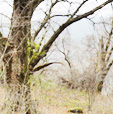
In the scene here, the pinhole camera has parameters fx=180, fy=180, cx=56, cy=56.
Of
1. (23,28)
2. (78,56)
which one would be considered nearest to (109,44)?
(78,56)

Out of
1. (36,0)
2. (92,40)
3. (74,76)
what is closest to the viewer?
(36,0)

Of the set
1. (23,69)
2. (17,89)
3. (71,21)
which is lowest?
(17,89)

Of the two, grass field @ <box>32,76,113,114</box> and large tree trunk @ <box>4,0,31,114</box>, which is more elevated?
large tree trunk @ <box>4,0,31,114</box>

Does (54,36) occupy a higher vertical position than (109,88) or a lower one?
higher

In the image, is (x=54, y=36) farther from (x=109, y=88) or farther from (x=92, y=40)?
(x=92, y=40)

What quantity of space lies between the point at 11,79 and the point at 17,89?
49 cm

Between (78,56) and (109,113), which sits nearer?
(109,113)

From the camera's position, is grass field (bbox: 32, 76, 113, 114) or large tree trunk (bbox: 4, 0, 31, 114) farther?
grass field (bbox: 32, 76, 113, 114)

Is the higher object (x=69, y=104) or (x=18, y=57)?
(x=18, y=57)

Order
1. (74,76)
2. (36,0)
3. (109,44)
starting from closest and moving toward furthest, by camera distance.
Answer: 1. (36,0)
2. (109,44)
3. (74,76)

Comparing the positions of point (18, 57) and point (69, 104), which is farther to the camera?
point (69, 104)

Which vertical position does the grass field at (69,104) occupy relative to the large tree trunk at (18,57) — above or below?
below

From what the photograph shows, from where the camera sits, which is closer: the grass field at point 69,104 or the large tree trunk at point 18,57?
the large tree trunk at point 18,57

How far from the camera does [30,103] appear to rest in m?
5.88
